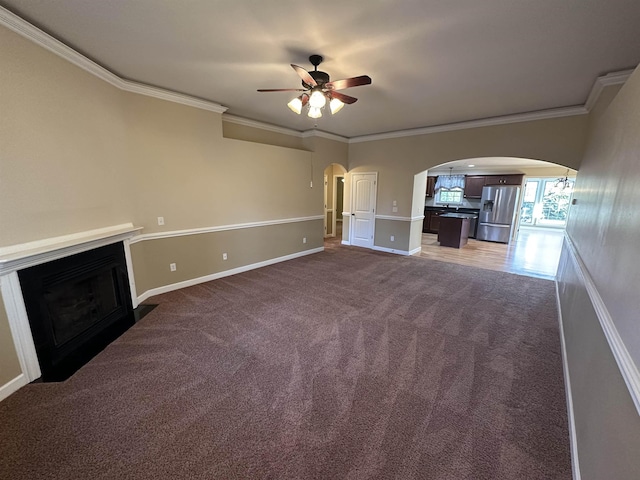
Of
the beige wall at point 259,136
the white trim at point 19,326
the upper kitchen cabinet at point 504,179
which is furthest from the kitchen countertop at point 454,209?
the white trim at point 19,326

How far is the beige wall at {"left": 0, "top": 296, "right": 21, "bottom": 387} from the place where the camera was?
1952mm

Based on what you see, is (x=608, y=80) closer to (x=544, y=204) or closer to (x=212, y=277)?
(x=212, y=277)

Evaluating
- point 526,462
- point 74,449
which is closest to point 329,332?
point 526,462

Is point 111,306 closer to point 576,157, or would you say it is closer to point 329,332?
point 329,332

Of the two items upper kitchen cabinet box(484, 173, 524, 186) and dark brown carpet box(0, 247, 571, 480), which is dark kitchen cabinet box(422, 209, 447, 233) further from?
dark brown carpet box(0, 247, 571, 480)

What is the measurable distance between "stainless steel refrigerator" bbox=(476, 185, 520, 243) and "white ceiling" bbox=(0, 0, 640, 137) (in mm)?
5039

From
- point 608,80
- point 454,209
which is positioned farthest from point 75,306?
point 454,209

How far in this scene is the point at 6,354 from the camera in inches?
78.0

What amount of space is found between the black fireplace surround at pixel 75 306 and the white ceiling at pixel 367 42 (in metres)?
2.07

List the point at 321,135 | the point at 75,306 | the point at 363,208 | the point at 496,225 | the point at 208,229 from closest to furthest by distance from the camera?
the point at 75,306
the point at 208,229
the point at 321,135
the point at 363,208
the point at 496,225

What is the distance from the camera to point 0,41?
76.4 inches

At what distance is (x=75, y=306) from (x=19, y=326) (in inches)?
23.7

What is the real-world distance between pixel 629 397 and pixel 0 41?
166 inches

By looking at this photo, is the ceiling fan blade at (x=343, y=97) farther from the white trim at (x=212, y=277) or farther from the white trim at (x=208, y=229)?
the white trim at (x=212, y=277)
